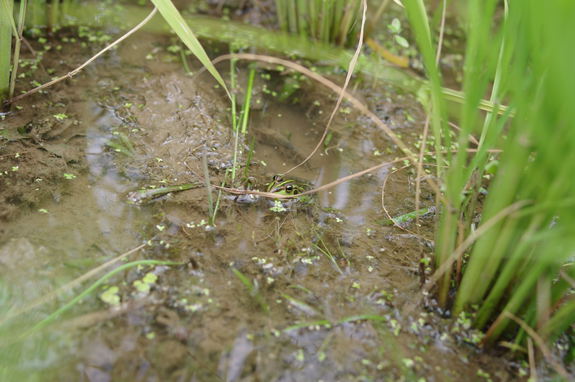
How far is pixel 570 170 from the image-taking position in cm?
95

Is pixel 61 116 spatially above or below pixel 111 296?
above

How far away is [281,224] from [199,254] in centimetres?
30

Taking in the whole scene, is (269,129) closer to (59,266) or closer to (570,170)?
(59,266)

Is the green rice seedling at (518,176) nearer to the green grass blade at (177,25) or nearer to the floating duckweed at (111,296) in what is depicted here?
the green grass blade at (177,25)

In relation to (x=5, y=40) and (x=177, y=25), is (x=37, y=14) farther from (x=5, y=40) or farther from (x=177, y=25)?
(x=177, y=25)

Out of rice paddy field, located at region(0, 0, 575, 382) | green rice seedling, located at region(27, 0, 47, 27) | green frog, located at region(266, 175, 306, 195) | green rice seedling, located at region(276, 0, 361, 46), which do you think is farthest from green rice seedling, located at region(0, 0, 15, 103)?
green rice seedling, located at region(276, 0, 361, 46)

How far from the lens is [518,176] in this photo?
3.52ft

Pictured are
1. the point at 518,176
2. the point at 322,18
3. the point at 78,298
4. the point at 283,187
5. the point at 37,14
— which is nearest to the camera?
the point at 518,176

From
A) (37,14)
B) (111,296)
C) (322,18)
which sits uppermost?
(322,18)

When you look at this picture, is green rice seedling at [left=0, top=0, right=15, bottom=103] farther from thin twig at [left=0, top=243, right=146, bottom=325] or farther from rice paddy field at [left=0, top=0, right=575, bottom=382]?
thin twig at [left=0, top=243, right=146, bottom=325]

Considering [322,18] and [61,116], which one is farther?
[322,18]

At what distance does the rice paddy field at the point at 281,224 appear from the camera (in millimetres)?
1075

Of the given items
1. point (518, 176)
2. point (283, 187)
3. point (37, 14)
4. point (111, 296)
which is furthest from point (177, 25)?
point (37, 14)

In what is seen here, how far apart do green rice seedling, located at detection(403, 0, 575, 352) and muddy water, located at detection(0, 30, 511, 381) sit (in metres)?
0.16
